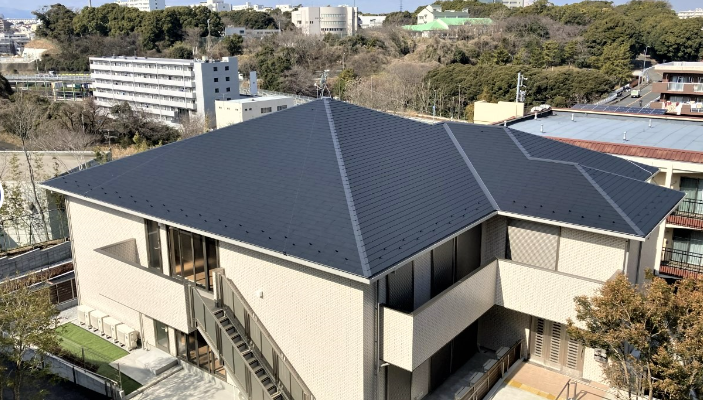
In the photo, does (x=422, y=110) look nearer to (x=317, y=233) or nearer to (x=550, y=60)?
(x=550, y=60)

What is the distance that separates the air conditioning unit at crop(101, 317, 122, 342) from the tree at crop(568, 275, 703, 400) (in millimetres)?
10967

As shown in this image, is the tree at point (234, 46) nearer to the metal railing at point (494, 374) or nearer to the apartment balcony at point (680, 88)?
the apartment balcony at point (680, 88)

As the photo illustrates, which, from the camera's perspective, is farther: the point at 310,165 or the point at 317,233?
the point at 310,165

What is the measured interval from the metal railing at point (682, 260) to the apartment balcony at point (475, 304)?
7.25 metres

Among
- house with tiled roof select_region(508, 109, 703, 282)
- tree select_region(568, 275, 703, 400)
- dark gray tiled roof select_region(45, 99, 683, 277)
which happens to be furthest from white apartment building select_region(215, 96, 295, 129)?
tree select_region(568, 275, 703, 400)

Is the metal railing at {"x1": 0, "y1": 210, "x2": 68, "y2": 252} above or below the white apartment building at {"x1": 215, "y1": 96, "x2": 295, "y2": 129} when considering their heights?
below

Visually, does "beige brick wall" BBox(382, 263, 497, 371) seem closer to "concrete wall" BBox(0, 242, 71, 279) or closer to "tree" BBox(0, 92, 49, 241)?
"concrete wall" BBox(0, 242, 71, 279)

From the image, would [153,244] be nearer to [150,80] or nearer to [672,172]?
[672,172]

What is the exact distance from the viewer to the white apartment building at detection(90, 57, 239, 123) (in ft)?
204

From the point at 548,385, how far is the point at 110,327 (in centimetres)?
→ 1079

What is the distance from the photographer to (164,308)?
12.2 m

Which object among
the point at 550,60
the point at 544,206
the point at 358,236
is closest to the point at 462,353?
the point at 544,206

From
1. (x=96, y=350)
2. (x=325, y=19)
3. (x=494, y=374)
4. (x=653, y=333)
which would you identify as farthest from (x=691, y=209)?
(x=325, y=19)

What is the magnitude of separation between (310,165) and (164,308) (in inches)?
180
